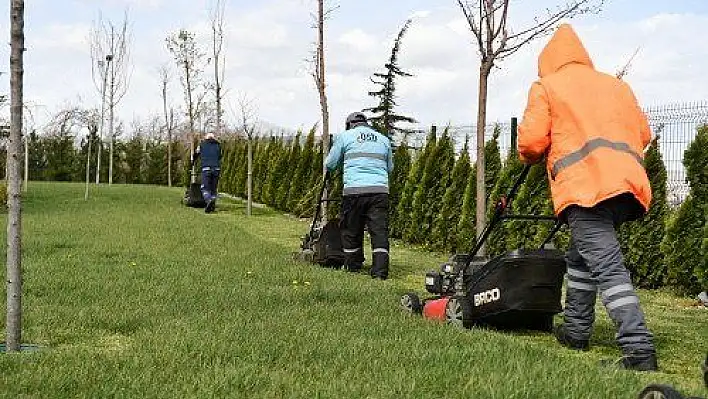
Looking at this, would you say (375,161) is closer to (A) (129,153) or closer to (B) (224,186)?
(B) (224,186)

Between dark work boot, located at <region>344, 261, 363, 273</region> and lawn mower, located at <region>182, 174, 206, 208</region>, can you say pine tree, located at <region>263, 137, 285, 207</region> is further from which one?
dark work boot, located at <region>344, 261, 363, 273</region>

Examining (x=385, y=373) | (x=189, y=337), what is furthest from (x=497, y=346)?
(x=189, y=337)

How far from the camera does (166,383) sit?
3.91 metres

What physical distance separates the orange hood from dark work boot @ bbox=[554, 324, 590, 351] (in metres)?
1.56

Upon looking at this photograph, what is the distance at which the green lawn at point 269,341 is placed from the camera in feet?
12.8

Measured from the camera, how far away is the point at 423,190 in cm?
1297

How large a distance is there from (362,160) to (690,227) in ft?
10.4

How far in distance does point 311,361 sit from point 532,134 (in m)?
1.79

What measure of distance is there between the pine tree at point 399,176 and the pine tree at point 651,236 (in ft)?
17.6

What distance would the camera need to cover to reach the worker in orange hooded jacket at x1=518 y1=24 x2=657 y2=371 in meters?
4.81

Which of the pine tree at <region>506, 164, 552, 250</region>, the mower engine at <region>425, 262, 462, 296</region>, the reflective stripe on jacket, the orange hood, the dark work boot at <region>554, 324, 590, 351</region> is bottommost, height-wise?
the dark work boot at <region>554, 324, 590, 351</region>

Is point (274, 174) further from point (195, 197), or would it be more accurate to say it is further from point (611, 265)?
point (611, 265)

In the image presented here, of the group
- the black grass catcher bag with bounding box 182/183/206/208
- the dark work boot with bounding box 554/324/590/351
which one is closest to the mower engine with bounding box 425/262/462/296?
the dark work boot with bounding box 554/324/590/351

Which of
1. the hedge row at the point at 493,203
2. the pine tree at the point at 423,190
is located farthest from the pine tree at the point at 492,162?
the pine tree at the point at 423,190
